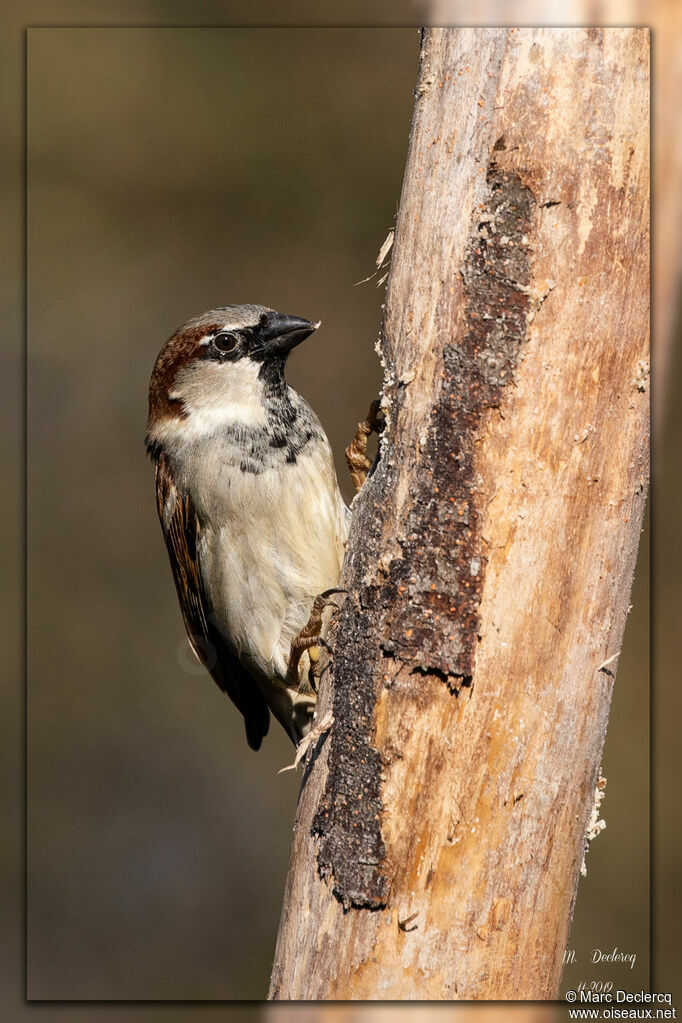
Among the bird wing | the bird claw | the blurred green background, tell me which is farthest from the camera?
the bird wing

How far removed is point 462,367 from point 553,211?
0.38 metres

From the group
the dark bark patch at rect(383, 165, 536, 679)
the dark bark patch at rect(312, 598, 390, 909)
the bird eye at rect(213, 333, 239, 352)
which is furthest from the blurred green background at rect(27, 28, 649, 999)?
the dark bark patch at rect(312, 598, 390, 909)

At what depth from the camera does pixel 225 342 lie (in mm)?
3213

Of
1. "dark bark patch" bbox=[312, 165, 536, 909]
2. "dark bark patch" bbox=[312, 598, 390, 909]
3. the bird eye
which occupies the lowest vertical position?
"dark bark patch" bbox=[312, 598, 390, 909]

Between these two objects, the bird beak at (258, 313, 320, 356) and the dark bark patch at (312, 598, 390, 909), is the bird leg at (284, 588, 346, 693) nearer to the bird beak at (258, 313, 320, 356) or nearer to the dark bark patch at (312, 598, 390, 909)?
the dark bark patch at (312, 598, 390, 909)

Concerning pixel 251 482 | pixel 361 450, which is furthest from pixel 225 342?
pixel 361 450

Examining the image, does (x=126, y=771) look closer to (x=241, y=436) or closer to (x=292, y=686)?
(x=292, y=686)

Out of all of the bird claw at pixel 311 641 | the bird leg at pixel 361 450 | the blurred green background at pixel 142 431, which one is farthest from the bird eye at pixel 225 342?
the bird claw at pixel 311 641

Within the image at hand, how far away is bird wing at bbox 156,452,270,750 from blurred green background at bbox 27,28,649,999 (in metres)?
0.52

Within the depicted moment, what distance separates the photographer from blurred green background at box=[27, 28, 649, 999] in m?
2.57

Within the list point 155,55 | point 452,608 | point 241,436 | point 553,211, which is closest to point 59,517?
point 241,436

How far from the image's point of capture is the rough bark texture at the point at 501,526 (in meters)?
2.10

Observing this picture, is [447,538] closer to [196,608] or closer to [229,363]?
[229,363]

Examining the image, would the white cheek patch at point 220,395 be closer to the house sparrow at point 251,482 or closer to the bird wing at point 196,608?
the house sparrow at point 251,482
